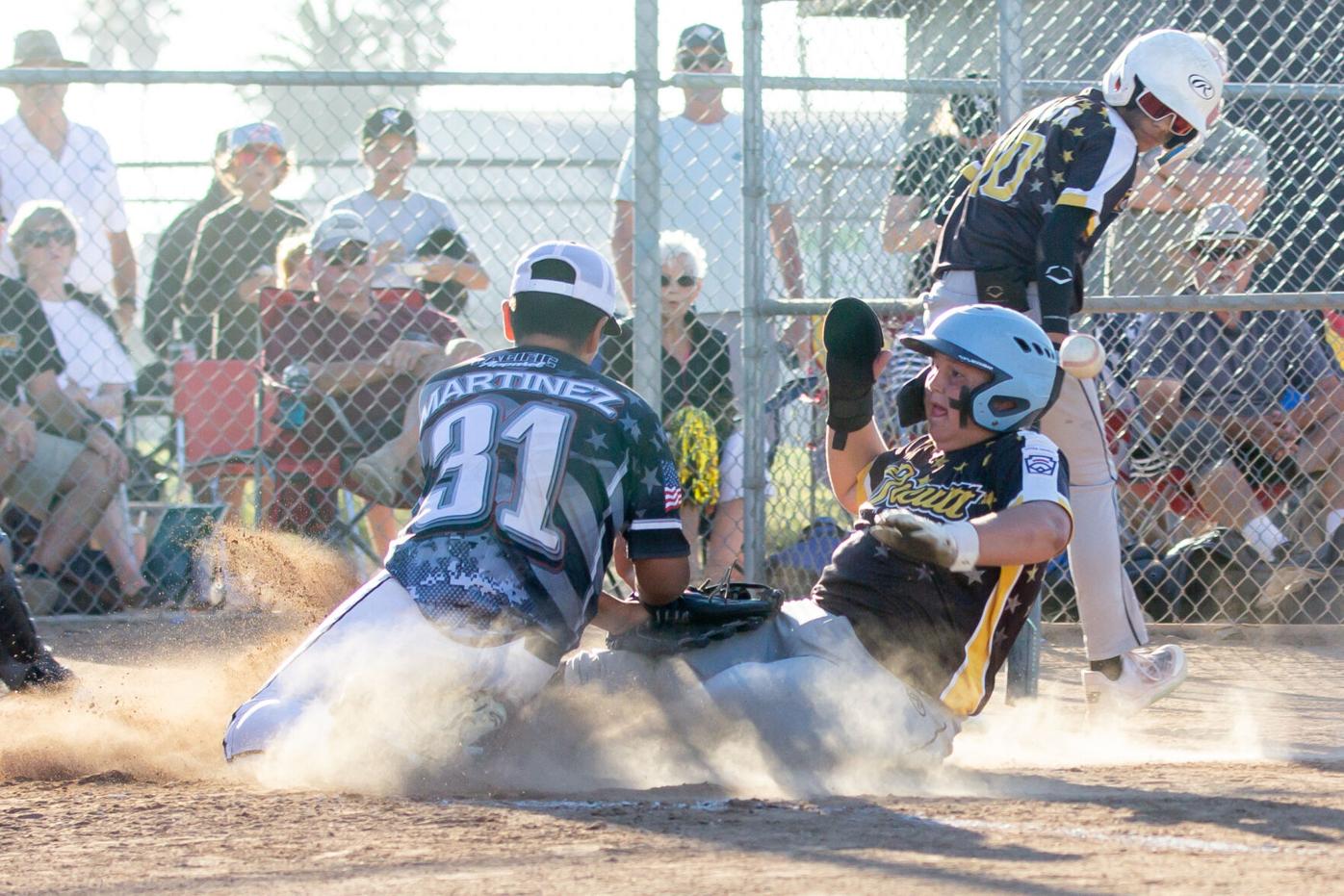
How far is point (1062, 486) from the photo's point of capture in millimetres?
4145

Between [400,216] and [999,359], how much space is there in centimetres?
460

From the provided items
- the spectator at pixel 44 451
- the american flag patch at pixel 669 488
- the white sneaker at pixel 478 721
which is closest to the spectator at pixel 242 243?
the spectator at pixel 44 451

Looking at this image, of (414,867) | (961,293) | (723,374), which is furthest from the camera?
(723,374)

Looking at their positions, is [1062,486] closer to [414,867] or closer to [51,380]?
[414,867]

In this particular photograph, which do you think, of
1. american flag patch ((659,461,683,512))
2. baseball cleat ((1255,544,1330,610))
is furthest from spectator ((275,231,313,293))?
baseball cleat ((1255,544,1330,610))

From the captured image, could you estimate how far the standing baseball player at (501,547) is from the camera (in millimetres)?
3918

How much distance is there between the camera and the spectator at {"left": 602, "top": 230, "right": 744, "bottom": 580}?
7062 mm

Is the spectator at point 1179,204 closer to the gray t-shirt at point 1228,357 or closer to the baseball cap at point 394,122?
the gray t-shirt at point 1228,357

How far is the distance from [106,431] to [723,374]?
2.74m

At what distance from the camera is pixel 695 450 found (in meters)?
6.95

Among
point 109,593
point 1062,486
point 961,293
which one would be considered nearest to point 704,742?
point 1062,486

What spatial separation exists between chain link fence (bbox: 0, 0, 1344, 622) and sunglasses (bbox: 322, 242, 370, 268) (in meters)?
0.01

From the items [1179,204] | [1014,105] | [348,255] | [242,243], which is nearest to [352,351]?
[348,255]

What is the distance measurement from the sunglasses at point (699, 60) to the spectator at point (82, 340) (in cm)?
297
